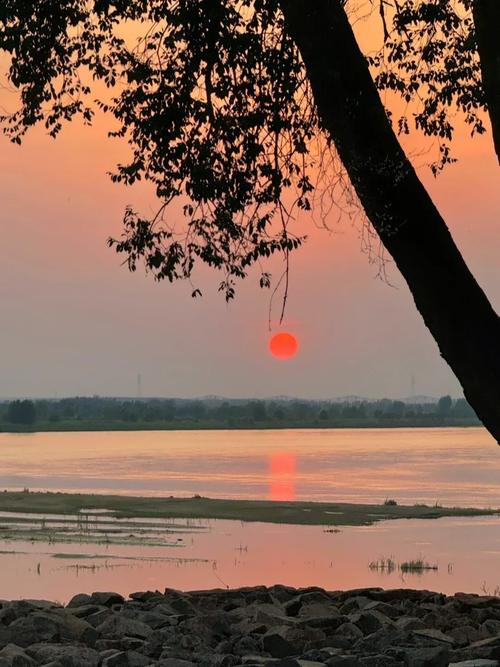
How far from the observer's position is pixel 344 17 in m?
11.1

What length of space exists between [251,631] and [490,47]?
5167mm

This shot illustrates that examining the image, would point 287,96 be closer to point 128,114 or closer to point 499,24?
point 128,114

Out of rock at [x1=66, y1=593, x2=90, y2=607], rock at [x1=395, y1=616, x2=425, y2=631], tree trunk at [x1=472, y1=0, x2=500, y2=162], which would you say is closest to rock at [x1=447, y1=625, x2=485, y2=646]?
rock at [x1=395, y1=616, x2=425, y2=631]

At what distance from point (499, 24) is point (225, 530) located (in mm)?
23106

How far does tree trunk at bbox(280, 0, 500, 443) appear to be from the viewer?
10.4 m

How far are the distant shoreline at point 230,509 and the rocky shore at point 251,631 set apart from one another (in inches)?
858

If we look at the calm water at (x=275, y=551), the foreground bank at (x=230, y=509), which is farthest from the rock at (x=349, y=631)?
the foreground bank at (x=230, y=509)

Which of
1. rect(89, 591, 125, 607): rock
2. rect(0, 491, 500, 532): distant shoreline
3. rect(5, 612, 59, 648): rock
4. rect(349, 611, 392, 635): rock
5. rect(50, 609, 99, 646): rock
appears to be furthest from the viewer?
rect(0, 491, 500, 532): distant shoreline

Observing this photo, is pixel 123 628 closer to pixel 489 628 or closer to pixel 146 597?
pixel 146 597

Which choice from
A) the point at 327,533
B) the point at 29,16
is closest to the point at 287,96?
the point at 29,16

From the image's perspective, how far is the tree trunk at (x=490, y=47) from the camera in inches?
405

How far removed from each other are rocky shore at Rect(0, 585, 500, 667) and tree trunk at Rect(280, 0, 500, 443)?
1892mm

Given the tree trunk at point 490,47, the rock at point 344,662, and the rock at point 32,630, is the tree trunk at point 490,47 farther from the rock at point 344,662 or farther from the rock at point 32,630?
the rock at point 32,630

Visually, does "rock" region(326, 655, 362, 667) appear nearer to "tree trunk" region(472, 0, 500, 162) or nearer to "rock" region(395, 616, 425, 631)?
"rock" region(395, 616, 425, 631)
